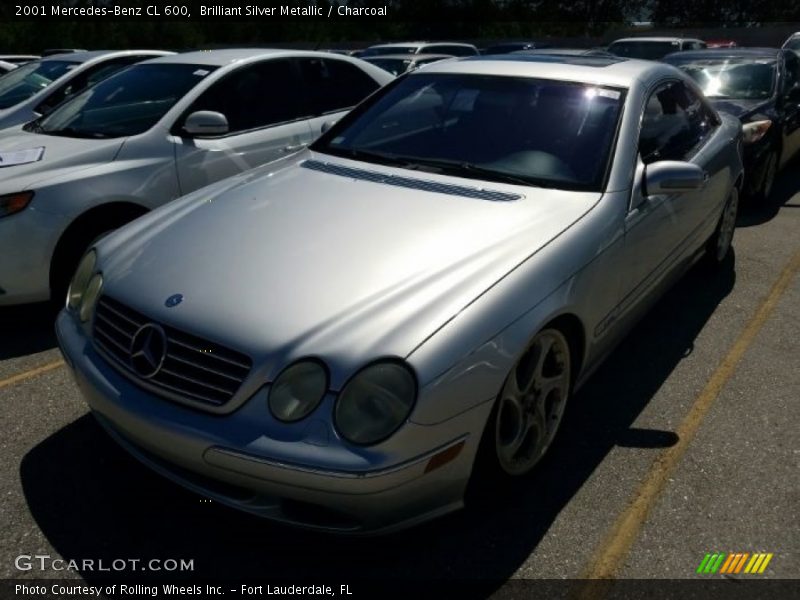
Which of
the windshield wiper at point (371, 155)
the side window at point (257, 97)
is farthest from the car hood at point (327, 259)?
the side window at point (257, 97)

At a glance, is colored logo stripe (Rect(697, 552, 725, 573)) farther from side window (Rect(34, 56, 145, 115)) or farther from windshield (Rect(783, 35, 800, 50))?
windshield (Rect(783, 35, 800, 50))

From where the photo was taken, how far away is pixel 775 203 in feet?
23.8

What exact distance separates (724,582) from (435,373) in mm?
1200

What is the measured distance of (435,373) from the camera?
2.22 metres

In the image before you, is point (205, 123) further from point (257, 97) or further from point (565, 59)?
point (565, 59)

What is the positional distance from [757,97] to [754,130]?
0.98 m

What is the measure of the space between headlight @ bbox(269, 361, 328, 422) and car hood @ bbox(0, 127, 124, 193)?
2.61 m

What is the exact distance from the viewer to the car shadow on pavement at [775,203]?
6.66 meters

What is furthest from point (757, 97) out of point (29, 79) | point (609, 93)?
point (29, 79)

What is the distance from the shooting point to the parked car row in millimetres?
2227

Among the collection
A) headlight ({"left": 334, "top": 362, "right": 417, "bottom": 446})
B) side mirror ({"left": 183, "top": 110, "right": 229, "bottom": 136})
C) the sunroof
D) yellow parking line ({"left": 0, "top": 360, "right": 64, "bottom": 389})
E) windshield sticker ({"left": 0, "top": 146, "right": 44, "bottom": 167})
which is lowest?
yellow parking line ({"left": 0, "top": 360, "right": 64, "bottom": 389})

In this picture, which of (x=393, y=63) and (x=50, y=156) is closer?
(x=50, y=156)

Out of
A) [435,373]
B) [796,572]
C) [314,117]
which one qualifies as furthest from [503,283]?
[314,117]

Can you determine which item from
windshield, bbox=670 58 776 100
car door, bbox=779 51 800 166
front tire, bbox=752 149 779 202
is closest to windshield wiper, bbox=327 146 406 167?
front tire, bbox=752 149 779 202
